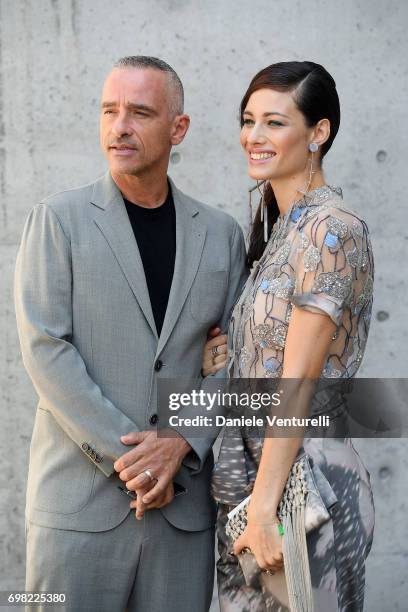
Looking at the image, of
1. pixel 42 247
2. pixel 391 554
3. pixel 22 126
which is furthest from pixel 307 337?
pixel 391 554

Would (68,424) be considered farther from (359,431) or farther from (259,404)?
(359,431)

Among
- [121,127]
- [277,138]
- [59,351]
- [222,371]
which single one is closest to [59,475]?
[59,351]

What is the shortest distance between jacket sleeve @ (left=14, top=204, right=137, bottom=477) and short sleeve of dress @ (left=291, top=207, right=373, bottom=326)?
2.02ft

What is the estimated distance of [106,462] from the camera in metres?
2.60

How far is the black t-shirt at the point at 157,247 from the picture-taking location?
2.74 metres

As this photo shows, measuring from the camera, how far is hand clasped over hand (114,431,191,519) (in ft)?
8.48

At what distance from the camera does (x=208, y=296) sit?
2.80 metres

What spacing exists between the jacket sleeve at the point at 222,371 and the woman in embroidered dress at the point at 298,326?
0.19 ft

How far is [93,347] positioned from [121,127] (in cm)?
62

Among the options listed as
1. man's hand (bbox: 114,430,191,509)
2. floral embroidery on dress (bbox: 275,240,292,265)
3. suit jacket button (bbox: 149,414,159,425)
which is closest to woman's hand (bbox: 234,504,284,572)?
man's hand (bbox: 114,430,191,509)

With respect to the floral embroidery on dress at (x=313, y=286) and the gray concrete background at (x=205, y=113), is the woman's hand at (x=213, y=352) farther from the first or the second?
the gray concrete background at (x=205, y=113)

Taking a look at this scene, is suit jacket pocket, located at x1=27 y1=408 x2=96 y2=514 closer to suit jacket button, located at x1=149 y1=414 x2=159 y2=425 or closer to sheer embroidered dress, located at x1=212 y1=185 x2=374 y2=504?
suit jacket button, located at x1=149 y1=414 x2=159 y2=425

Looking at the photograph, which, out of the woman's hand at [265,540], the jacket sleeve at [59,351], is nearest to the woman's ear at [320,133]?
the jacket sleeve at [59,351]

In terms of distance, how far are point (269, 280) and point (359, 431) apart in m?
1.24
